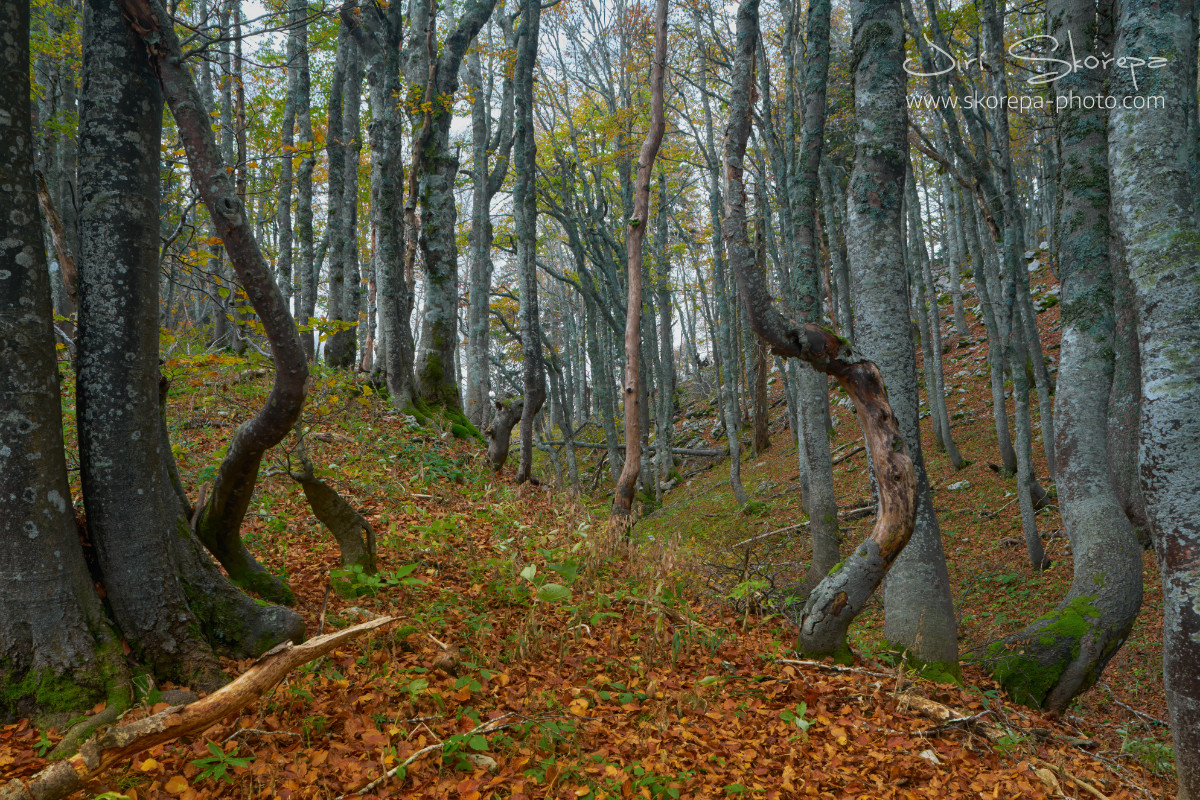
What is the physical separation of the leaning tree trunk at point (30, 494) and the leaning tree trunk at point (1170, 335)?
4757mm

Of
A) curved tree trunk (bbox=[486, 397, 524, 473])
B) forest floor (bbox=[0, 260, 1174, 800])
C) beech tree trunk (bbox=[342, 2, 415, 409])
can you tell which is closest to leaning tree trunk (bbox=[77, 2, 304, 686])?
forest floor (bbox=[0, 260, 1174, 800])

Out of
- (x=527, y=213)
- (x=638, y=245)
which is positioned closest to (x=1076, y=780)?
(x=638, y=245)

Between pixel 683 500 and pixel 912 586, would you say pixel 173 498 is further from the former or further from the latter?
pixel 683 500

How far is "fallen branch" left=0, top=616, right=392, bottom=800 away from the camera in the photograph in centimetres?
183

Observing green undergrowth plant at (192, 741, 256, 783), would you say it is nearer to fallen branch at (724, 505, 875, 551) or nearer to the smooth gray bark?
the smooth gray bark

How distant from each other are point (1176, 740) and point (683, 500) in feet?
41.3

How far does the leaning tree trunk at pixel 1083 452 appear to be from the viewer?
476 cm

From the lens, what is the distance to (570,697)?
335 cm

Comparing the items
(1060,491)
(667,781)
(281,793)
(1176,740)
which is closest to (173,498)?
(281,793)

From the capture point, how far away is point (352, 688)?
3.02 meters

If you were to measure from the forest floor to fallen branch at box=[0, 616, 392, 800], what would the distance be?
0.70 feet

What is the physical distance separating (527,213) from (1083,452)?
6749 mm

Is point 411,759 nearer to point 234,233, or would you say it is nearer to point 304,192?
point 234,233

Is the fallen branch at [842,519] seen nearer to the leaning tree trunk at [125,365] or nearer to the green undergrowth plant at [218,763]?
the leaning tree trunk at [125,365]
